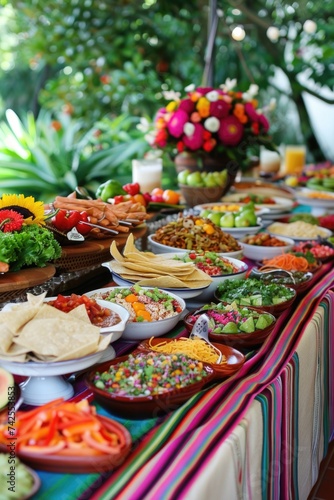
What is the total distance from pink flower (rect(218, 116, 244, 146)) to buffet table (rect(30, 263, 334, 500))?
4.90 ft

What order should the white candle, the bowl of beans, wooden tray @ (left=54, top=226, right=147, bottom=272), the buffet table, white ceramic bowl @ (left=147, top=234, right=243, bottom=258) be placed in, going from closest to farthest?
the buffet table < the bowl of beans < wooden tray @ (left=54, top=226, right=147, bottom=272) < white ceramic bowl @ (left=147, top=234, right=243, bottom=258) < the white candle

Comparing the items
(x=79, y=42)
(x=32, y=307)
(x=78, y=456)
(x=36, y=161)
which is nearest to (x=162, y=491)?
(x=78, y=456)

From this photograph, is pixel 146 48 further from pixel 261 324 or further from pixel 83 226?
pixel 261 324

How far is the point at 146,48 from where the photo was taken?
564 cm

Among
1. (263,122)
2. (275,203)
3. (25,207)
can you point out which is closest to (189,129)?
(263,122)

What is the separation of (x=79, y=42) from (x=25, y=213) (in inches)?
164

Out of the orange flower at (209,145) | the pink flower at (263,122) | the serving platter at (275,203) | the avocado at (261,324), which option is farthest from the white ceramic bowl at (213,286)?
the pink flower at (263,122)

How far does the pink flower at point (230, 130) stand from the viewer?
10.4 ft

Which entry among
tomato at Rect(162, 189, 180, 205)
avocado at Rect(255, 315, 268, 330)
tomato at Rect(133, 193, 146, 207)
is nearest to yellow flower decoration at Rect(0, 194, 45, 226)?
avocado at Rect(255, 315, 268, 330)

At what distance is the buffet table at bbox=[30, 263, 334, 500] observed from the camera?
957 millimetres

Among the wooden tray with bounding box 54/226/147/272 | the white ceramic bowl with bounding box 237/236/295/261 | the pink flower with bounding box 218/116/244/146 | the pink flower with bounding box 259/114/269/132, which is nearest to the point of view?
the wooden tray with bounding box 54/226/147/272

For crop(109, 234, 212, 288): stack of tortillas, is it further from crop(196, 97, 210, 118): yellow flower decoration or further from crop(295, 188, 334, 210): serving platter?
crop(295, 188, 334, 210): serving platter

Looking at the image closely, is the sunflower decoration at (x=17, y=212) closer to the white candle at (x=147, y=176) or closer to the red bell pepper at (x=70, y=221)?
the red bell pepper at (x=70, y=221)

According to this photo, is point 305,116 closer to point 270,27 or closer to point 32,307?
point 270,27
